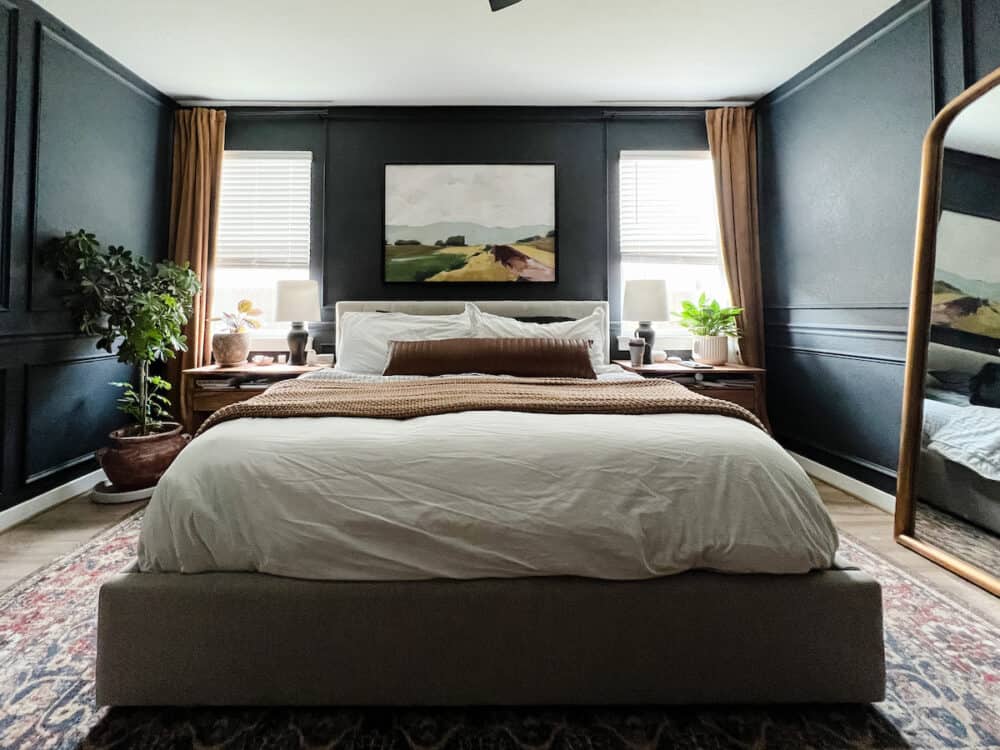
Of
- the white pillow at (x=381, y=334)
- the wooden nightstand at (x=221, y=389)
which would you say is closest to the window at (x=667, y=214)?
the white pillow at (x=381, y=334)

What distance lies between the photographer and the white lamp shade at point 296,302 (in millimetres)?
3588

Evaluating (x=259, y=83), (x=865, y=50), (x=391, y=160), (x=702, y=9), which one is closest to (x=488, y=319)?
(x=391, y=160)

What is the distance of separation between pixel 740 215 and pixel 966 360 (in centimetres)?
208

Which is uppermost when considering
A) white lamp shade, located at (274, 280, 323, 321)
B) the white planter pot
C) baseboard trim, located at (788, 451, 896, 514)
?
white lamp shade, located at (274, 280, 323, 321)

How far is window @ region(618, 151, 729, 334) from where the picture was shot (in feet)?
13.4

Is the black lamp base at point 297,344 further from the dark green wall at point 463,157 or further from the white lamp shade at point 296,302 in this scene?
the dark green wall at point 463,157

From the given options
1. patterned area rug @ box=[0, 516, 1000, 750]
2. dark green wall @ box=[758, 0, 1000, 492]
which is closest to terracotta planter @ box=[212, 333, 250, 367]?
patterned area rug @ box=[0, 516, 1000, 750]

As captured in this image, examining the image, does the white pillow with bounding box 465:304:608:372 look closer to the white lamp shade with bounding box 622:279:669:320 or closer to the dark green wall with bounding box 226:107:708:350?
the white lamp shade with bounding box 622:279:669:320

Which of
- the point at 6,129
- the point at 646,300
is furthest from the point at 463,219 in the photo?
the point at 6,129

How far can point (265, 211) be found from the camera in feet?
13.2

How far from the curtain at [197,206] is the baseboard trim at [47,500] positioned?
2.82ft

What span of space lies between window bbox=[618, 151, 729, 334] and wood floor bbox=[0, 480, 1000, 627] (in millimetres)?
1852

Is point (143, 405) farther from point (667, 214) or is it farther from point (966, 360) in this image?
point (966, 360)

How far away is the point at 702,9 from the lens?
9.22ft
